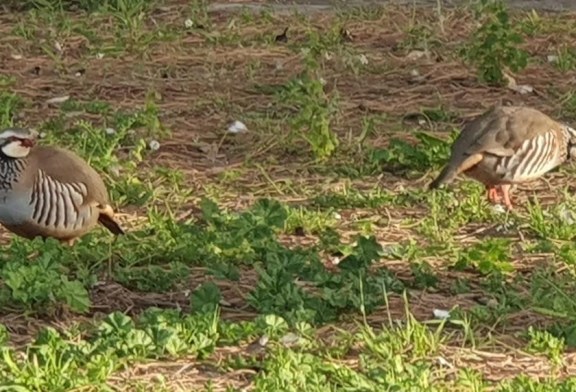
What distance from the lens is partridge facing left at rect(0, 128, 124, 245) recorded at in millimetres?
7270

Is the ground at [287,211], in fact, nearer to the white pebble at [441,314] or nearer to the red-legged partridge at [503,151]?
the white pebble at [441,314]

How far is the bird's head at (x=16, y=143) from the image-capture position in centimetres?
738

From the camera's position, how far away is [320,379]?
555 centimetres

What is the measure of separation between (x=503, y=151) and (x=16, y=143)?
250cm

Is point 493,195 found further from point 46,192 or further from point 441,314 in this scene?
point 46,192

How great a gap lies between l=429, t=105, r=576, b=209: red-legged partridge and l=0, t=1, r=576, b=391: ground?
0.48 ft

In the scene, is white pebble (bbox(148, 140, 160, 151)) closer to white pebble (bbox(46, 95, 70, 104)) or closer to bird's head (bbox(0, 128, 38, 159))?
white pebble (bbox(46, 95, 70, 104))

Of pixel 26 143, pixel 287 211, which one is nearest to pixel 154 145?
pixel 287 211

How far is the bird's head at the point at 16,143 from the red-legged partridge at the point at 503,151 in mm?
2116

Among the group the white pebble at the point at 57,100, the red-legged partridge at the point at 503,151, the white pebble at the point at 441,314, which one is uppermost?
the white pebble at the point at 441,314

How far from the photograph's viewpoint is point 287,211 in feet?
25.4

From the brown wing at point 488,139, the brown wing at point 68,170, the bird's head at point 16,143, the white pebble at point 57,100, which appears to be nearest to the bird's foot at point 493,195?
the brown wing at point 488,139

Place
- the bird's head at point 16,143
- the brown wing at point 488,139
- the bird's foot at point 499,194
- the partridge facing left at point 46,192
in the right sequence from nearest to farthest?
the partridge facing left at point 46,192
the bird's head at point 16,143
the brown wing at point 488,139
the bird's foot at point 499,194

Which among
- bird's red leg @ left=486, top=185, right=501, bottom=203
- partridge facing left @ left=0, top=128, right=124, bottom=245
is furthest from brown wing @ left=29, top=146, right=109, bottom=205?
bird's red leg @ left=486, top=185, right=501, bottom=203
